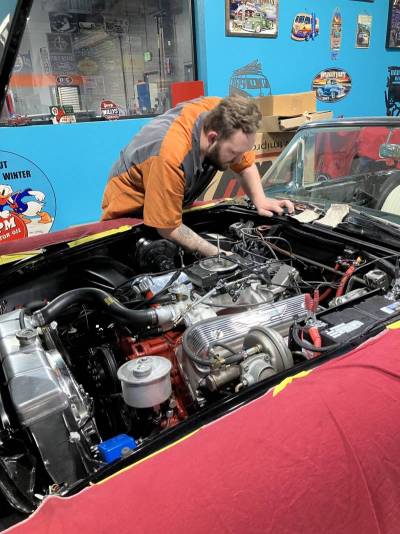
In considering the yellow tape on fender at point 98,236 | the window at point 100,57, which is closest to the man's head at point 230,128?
the yellow tape on fender at point 98,236

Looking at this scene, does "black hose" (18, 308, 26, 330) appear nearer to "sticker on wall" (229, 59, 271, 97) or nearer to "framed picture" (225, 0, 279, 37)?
"sticker on wall" (229, 59, 271, 97)

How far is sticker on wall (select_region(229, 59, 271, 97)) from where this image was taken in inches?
216

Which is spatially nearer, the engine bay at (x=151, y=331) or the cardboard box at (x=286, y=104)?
the engine bay at (x=151, y=331)

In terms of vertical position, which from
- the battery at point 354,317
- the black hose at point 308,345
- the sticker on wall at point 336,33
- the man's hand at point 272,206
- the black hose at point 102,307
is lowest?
the black hose at point 102,307

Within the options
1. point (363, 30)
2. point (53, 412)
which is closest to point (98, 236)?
point (53, 412)

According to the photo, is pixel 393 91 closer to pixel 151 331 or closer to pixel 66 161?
pixel 66 161

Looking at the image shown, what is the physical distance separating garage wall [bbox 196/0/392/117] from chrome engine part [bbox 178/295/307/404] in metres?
4.37

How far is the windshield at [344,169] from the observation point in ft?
7.18

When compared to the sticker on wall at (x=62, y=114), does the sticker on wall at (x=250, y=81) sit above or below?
above

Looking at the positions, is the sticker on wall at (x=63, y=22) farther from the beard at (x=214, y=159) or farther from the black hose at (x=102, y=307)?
the black hose at (x=102, y=307)

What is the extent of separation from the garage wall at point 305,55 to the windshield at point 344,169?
3072 millimetres

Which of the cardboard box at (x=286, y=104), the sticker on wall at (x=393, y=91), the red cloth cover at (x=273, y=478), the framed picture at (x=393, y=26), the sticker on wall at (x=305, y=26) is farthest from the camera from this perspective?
the sticker on wall at (x=393, y=91)

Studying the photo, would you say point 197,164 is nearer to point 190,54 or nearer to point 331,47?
point 190,54

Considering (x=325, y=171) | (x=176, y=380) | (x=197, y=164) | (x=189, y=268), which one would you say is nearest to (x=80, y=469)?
(x=176, y=380)
